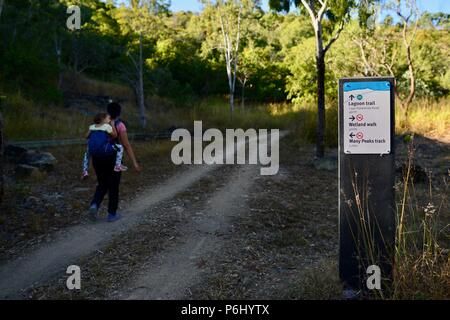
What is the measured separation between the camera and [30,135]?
13094 millimetres

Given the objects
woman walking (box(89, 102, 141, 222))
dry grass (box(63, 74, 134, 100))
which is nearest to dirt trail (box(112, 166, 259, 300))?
woman walking (box(89, 102, 141, 222))

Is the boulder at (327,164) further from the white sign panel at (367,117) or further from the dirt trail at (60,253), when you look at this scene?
the white sign panel at (367,117)

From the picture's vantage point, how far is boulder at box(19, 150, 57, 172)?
8938mm

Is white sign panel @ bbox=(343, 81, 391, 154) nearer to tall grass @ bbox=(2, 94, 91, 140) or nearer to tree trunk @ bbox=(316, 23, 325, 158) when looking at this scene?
tree trunk @ bbox=(316, 23, 325, 158)

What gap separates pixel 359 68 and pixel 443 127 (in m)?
10.1

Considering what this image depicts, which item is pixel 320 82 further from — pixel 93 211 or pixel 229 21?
pixel 229 21

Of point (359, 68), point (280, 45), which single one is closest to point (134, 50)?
point (359, 68)

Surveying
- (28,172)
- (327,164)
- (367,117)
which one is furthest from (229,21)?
(367,117)

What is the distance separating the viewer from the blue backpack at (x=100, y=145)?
5.50 m

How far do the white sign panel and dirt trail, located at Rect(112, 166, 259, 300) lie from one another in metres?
1.95

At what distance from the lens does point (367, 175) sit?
331 centimetres

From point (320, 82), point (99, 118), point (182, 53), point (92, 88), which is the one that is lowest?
point (99, 118)

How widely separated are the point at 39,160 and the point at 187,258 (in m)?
5.99

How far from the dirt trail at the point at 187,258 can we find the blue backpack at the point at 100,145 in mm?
1443
